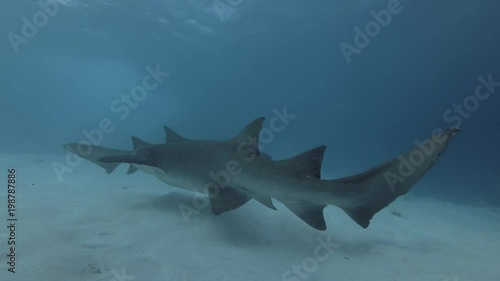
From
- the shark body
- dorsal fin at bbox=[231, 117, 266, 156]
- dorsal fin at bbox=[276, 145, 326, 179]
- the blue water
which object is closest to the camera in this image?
the shark body

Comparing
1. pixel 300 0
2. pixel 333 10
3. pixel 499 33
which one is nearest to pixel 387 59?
pixel 499 33

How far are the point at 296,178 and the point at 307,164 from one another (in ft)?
0.92

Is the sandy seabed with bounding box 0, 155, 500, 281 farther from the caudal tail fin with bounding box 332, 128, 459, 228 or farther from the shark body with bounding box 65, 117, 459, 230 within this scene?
the caudal tail fin with bounding box 332, 128, 459, 228

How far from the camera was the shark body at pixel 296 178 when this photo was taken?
4.28 meters

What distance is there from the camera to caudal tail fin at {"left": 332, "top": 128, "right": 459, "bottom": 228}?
4004 millimetres

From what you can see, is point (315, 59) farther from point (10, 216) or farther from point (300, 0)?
point (10, 216)

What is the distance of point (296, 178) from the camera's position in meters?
4.78

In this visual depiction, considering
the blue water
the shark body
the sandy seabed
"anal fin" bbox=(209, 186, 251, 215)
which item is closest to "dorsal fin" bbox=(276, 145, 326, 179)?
the shark body

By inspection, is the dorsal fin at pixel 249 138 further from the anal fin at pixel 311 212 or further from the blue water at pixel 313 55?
the blue water at pixel 313 55

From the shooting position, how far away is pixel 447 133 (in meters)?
3.85

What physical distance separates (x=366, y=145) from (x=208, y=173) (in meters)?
89.7

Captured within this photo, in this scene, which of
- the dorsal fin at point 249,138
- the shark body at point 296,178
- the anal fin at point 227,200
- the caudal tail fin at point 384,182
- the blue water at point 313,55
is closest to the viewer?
the caudal tail fin at point 384,182

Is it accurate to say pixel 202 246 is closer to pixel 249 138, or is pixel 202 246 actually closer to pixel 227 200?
pixel 227 200

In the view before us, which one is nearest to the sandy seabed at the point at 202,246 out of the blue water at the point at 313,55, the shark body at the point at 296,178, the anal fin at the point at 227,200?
the anal fin at the point at 227,200
